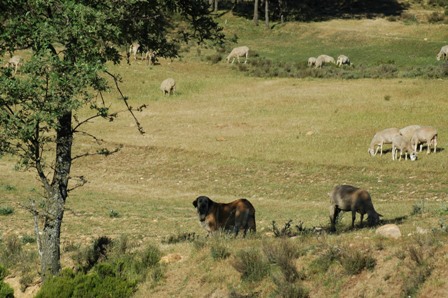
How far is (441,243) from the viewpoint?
13.6 m

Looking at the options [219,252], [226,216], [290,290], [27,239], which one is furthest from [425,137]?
[290,290]

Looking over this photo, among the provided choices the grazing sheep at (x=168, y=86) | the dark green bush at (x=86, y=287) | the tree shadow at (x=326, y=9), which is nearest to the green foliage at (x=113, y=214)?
the dark green bush at (x=86, y=287)

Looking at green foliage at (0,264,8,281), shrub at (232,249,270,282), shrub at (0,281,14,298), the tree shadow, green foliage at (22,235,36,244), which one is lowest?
green foliage at (22,235,36,244)

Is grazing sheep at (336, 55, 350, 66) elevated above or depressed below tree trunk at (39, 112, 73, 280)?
above

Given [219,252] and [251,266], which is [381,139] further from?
[251,266]

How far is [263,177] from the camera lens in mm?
36062

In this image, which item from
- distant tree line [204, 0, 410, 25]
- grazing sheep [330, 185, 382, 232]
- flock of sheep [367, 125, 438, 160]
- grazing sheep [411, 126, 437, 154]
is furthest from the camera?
distant tree line [204, 0, 410, 25]

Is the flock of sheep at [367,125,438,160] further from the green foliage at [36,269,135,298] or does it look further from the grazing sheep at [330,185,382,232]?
the green foliage at [36,269,135,298]

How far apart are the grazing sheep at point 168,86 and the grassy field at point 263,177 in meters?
0.55

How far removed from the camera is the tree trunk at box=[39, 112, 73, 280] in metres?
16.7

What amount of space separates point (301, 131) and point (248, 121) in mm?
4891

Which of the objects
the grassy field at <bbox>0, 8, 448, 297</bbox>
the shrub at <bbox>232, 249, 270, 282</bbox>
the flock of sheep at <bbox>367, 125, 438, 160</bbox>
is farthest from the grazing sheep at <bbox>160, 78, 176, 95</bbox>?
the shrub at <bbox>232, 249, 270, 282</bbox>

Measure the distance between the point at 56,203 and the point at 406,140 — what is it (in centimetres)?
2438

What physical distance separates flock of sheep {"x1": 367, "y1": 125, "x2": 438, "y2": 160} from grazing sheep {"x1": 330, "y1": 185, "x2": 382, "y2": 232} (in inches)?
654
